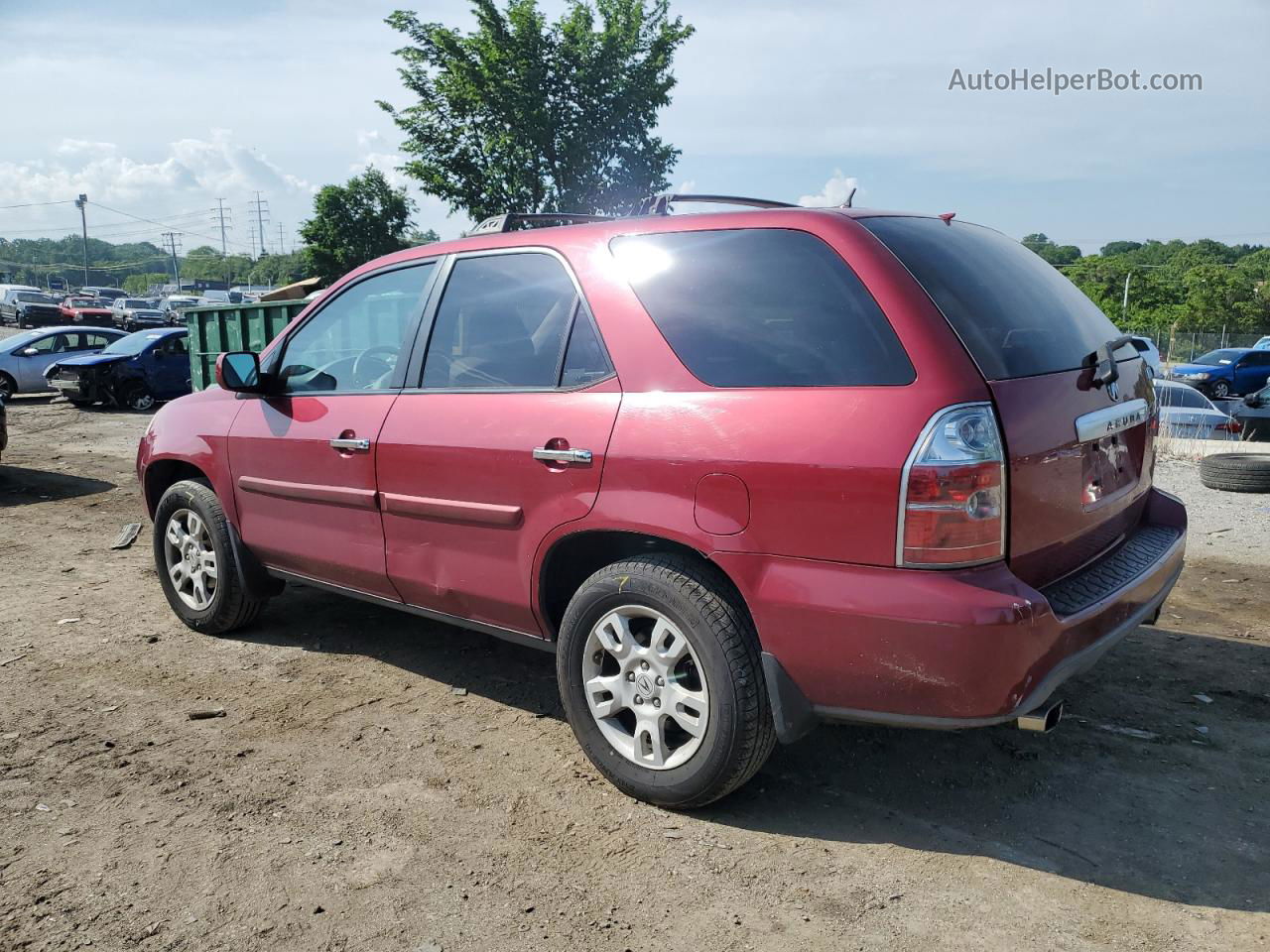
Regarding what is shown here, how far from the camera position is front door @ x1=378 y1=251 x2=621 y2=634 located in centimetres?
Result: 332

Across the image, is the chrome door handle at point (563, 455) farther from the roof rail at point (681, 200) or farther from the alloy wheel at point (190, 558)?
the alloy wheel at point (190, 558)

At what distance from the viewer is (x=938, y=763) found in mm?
3502

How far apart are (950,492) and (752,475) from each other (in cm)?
55

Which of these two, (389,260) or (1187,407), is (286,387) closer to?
(389,260)

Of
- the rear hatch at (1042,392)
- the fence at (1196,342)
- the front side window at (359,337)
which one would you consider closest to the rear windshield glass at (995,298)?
the rear hatch at (1042,392)

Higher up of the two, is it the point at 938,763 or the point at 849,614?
the point at 849,614

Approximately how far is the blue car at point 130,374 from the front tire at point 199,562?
13.4 metres

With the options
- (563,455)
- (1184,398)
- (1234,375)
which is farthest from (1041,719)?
(1234,375)

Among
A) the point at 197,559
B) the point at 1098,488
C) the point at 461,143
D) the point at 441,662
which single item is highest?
the point at 461,143

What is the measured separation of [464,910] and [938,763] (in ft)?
5.72

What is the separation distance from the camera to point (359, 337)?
426 centimetres

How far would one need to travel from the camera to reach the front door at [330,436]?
405cm

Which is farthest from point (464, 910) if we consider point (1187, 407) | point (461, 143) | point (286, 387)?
point (461, 143)

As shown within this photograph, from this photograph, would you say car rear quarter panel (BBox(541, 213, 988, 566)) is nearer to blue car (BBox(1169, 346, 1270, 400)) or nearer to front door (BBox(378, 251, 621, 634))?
front door (BBox(378, 251, 621, 634))
